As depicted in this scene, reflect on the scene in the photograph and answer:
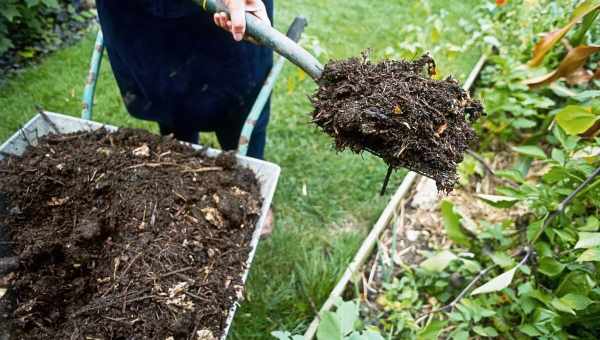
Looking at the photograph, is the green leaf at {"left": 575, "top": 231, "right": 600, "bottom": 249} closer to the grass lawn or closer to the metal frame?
the grass lawn

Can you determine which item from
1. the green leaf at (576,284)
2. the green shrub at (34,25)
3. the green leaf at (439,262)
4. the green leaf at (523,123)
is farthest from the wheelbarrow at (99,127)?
the green shrub at (34,25)

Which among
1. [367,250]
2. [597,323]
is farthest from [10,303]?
[597,323]

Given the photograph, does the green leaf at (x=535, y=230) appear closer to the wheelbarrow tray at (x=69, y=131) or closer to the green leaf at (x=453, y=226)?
the green leaf at (x=453, y=226)

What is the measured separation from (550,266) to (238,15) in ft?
4.43

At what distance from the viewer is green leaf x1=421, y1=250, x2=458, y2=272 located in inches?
74.8

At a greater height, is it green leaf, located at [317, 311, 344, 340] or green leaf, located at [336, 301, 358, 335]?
green leaf, located at [336, 301, 358, 335]

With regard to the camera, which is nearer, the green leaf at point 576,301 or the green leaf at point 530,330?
the green leaf at point 576,301

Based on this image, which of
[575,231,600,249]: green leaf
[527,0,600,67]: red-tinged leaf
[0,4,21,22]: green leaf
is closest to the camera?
[575,231,600,249]: green leaf

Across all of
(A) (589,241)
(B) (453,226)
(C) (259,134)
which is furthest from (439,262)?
(C) (259,134)

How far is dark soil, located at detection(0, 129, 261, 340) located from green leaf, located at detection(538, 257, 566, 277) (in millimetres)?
1040

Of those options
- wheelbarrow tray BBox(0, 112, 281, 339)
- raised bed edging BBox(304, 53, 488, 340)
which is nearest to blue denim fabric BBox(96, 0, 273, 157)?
wheelbarrow tray BBox(0, 112, 281, 339)

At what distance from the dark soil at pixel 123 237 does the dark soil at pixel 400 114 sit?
0.51 m

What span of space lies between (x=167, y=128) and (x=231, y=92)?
43 centimetres

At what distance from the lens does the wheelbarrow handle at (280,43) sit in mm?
1173
